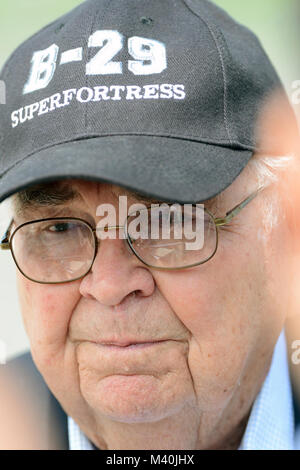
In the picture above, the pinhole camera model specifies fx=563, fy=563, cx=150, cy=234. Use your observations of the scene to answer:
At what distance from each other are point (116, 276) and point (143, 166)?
297mm

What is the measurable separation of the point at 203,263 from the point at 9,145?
648 mm

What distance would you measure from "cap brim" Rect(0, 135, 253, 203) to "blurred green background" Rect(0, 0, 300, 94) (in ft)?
7.01

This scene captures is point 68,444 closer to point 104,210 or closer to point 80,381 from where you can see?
point 80,381

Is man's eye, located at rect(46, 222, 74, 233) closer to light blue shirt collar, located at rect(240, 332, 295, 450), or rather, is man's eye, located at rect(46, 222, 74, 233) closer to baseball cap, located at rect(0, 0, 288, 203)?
baseball cap, located at rect(0, 0, 288, 203)

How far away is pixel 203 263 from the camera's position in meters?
1.46

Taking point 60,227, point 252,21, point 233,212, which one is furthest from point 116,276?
point 252,21

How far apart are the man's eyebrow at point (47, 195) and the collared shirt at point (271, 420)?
806mm

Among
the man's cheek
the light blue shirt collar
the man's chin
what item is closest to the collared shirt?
the light blue shirt collar

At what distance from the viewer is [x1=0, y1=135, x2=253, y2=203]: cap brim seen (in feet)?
4.15

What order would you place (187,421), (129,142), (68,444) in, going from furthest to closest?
(68,444), (187,421), (129,142)

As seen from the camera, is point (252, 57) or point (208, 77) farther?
point (252, 57)

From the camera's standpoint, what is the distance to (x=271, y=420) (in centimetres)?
179

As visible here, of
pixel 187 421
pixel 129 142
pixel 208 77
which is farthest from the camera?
pixel 187 421
